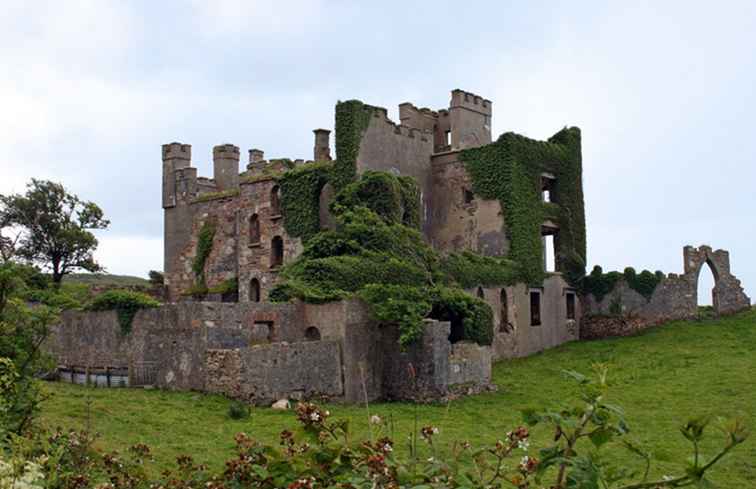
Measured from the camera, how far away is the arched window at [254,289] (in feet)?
120

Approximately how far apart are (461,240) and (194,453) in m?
22.5

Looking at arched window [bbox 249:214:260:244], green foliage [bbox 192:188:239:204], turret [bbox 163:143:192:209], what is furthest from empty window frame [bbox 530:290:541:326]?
turret [bbox 163:143:192:209]

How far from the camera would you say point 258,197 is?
37.4 m

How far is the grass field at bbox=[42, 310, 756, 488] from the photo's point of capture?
50.3 ft

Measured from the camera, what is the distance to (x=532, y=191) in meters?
35.5

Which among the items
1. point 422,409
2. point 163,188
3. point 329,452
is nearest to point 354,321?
point 422,409

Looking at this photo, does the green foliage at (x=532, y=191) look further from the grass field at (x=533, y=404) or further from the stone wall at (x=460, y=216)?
the grass field at (x=533, y=404)

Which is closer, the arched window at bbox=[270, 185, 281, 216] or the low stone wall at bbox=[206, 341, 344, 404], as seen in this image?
the low stone wall at bbox=[206, 341, 344, 404]

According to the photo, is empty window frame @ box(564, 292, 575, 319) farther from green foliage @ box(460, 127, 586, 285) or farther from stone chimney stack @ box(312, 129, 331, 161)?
stone chimney stack @ box(312, 129, 331, 161)

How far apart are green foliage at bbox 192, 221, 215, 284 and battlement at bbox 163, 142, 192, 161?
4999mm

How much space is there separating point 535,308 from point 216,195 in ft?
49.9

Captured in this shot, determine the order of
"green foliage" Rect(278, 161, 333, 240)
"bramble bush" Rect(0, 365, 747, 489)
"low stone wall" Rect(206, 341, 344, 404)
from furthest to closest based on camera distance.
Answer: "green foliage" Rect(278, 161, 333, 240)
"low stone wall" Rect(206, 341, 344, 404)
"bramble bush" Rect(0, 365, 747, 489)

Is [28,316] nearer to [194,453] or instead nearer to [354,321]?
[194,453]

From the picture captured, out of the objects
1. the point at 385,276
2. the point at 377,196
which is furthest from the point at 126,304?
the point at 377,196
